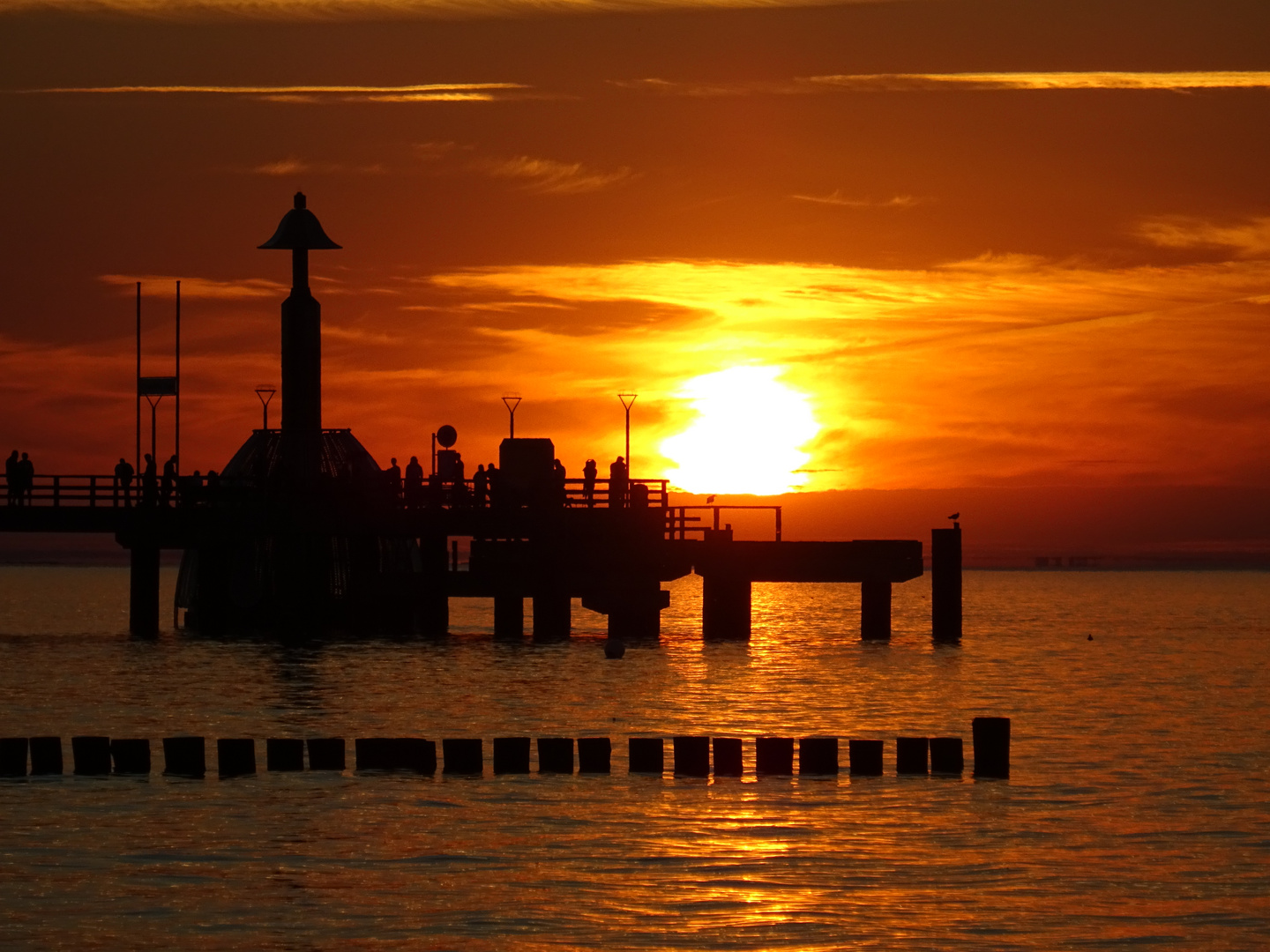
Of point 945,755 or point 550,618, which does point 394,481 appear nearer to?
point 550,618

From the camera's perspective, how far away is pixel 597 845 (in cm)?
2947

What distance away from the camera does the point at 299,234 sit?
250 feet

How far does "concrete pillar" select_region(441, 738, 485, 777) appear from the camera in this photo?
33.9 metres

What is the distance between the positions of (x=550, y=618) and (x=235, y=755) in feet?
130

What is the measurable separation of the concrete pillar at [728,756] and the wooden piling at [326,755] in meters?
6.17

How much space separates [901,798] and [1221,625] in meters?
110

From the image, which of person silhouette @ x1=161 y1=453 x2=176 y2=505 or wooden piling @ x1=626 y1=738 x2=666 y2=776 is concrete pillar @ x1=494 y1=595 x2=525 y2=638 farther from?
wooden piling @ x1=626 y1=738 x2=666 y2=776

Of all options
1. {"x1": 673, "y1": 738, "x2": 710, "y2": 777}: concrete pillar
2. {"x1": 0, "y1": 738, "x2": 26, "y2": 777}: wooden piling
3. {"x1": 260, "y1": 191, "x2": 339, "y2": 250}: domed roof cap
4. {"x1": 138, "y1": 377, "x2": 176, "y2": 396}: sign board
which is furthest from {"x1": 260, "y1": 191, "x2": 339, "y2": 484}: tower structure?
{"x1": 673, "y1": 738, "x2": 710, "y2": 777}: concrete pillar

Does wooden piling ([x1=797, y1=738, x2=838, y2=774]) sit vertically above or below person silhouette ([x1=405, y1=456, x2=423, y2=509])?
below

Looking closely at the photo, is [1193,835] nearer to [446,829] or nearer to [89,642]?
[446,829]

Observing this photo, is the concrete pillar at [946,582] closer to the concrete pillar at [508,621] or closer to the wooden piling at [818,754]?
the concrete pillar at [508,621]

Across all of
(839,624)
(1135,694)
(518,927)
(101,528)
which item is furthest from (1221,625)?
(518,927)

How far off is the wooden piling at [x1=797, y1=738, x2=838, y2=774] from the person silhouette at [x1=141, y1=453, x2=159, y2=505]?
137 feet

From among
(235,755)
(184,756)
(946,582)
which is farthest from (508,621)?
(184,756)
